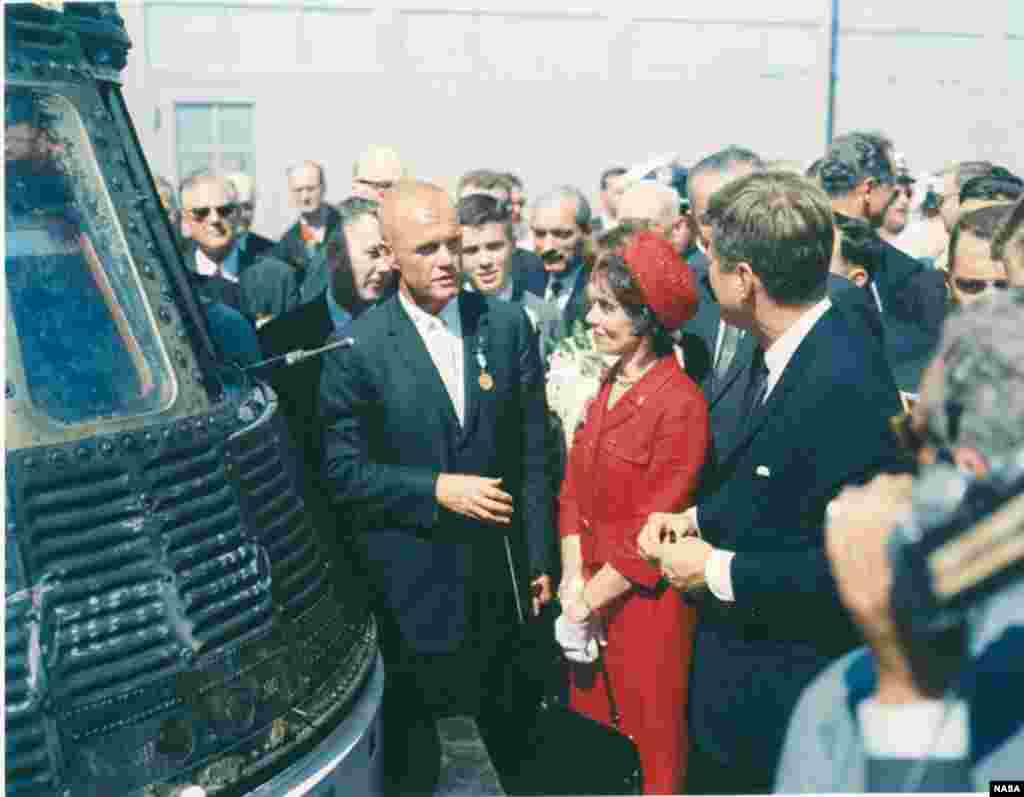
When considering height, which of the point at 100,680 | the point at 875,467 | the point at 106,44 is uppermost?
the point at 106,44

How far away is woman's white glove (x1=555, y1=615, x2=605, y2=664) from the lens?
325cm

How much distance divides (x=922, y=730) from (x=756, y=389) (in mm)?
1652

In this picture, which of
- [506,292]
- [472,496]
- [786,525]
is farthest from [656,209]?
[786,525]

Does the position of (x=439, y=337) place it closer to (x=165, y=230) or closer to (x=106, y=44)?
(x=165, y=230)

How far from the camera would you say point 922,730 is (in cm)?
120

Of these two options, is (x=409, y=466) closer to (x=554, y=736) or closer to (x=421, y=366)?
(x=421, y=366)

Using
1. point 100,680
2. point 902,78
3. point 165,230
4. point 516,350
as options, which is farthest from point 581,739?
point 902,78

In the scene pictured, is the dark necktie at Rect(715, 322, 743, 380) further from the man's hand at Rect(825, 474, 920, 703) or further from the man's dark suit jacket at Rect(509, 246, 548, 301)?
the man's dark suit jacket at Rect(509, 246, 548, 301)

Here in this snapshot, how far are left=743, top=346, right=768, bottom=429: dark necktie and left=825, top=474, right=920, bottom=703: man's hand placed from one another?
4.41 feet

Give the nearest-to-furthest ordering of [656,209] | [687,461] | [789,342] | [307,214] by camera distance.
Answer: [789,342] → [687,461] → [656,209] → [307,214]

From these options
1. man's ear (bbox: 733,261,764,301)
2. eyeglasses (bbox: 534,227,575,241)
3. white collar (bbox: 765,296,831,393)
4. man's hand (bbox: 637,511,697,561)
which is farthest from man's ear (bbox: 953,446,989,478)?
eyeglasses (bbox: 534,227,575,241)

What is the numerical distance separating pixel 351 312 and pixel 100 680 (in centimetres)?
253

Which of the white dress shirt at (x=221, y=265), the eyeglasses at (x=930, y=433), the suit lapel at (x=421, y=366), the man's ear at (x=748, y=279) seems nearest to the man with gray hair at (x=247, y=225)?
the white dress shirt at (x=221, y=265)

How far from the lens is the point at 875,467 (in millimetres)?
2355
